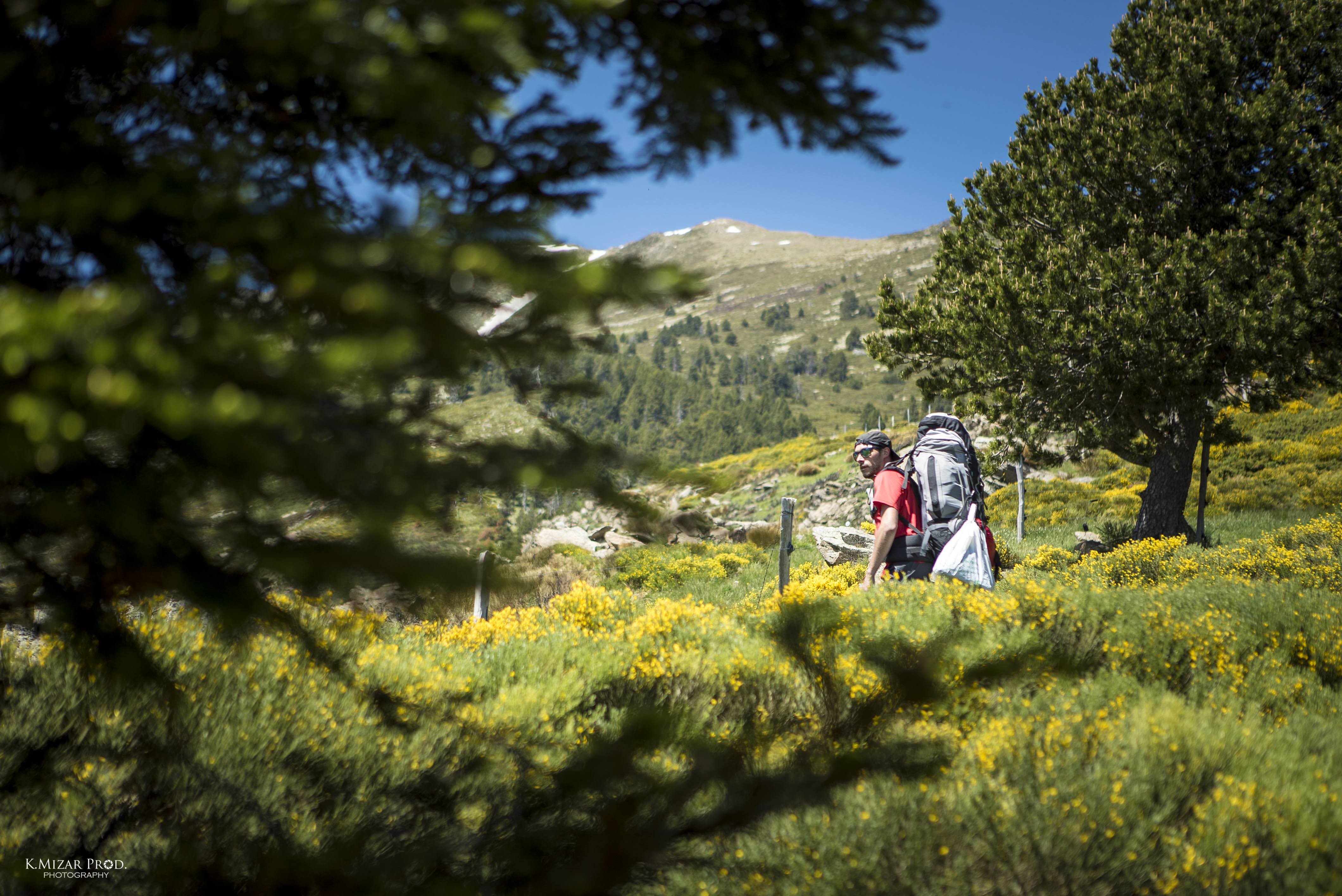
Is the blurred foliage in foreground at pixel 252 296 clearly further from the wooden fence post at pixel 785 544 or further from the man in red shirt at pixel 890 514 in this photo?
the wooden fence post at pixel 785 544

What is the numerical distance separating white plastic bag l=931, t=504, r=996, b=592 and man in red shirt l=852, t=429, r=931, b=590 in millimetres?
226

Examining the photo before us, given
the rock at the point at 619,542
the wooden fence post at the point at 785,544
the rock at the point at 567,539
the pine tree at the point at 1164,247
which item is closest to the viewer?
the wooden fence post at the point at 785,544

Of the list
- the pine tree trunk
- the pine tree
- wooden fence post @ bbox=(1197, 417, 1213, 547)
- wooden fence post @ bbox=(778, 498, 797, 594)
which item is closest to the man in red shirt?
wooden fence post @ bbox=(778, 498, 797, 594)

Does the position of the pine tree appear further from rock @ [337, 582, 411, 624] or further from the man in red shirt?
rock @ [337, 582, 411, 624]

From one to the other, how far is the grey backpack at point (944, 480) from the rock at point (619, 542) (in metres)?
10.2

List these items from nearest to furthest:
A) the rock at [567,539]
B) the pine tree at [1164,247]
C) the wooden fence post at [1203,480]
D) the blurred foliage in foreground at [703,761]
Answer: the blurred foliage in foreground at [703,761], the pine tree at [1164,247], the wooden fence post at [1203,480], the rock at [567,539]

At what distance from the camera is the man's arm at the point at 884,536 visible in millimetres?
4570

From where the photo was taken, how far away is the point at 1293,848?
7.20 feet

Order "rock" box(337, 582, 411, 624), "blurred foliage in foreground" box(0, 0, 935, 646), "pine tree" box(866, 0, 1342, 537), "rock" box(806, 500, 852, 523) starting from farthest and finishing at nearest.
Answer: "rock" box(806, 500, 852, 523) → "pine tree" box(866, 0, 1342, 537) → "rock" box(337, 582, 411, 624) → "blurred foliage in foreground" box(0, 0, 935, 646)

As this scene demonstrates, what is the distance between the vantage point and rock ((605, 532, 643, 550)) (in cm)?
1504

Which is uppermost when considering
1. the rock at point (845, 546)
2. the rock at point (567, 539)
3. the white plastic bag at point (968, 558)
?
the white plastic bag at point (968, 558)

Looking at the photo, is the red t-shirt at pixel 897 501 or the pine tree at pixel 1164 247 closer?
the red t-shirt at pixel 897 501

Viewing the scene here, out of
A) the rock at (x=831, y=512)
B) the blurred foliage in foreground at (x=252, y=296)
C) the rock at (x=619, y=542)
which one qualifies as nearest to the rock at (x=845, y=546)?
the rock at (x=619, y=542)

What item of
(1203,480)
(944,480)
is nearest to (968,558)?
(944,480)
